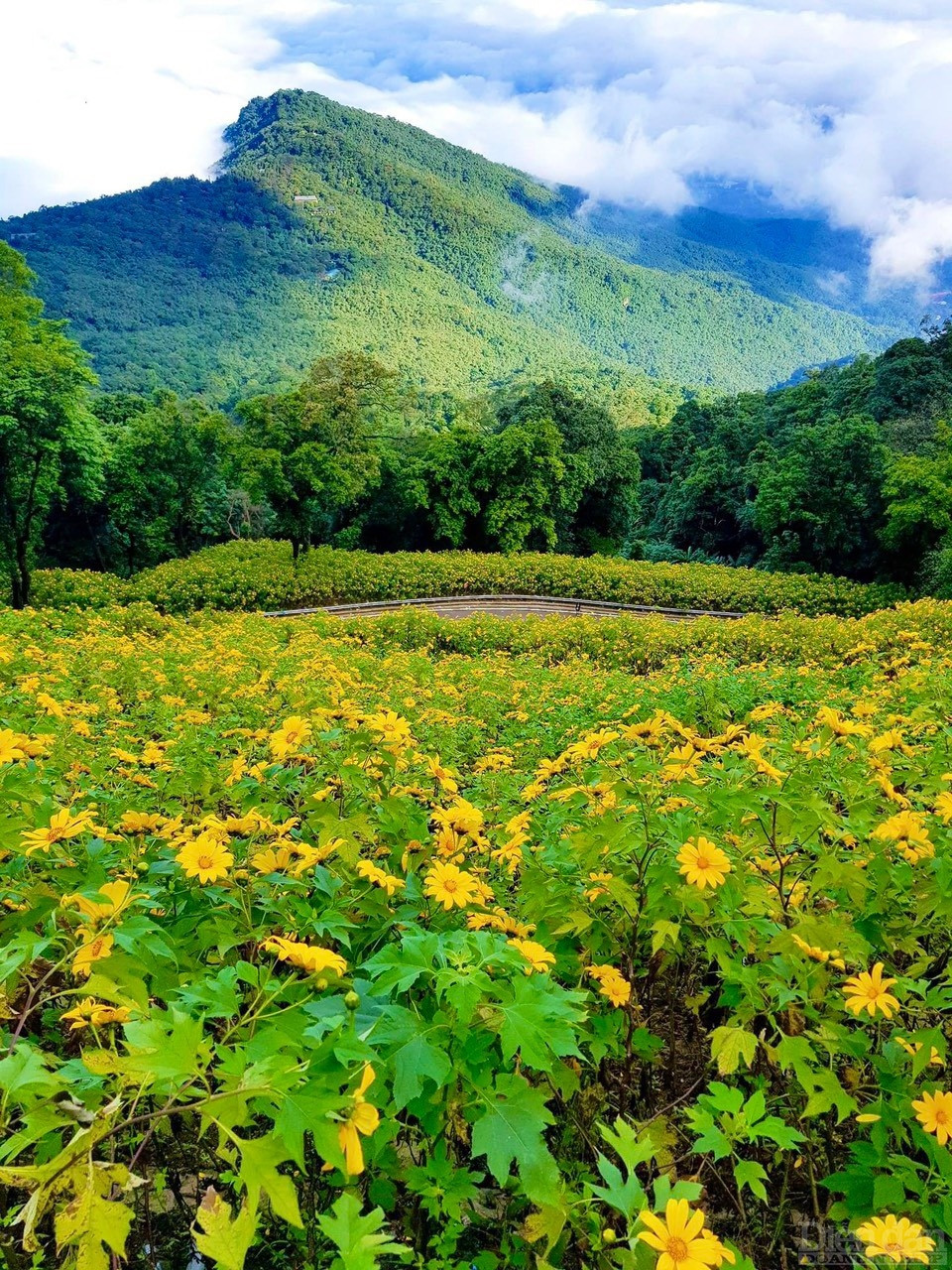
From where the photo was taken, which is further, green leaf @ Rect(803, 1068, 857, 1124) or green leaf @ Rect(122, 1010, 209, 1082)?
green leaf @ Rect(803, 1068, 857, 1124)

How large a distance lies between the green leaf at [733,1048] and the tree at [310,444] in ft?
64.9

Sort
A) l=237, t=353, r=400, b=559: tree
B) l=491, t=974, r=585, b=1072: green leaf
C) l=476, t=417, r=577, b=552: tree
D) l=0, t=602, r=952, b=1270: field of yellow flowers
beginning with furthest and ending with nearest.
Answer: l=476, t=417, r=577, b=552: tree
l=237, t=353, r=400, b=559: tree
l=491, t=974, r=585, b=1072: green leaf
l=0, t=602, r=952, b=1270: field of yellow flowers

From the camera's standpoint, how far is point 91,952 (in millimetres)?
1281

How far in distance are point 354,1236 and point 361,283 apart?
121 metres

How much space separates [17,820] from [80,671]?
581 centimetres

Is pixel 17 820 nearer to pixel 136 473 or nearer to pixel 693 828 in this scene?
pixel 693 828

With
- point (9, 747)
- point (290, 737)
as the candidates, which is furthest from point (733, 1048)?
point (9, 747)

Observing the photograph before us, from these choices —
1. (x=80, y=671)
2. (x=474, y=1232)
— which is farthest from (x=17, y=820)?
(x=80, y=671)

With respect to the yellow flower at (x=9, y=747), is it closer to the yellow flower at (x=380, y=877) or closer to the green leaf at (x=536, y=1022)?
the yellow flower at (x=380, y=877)

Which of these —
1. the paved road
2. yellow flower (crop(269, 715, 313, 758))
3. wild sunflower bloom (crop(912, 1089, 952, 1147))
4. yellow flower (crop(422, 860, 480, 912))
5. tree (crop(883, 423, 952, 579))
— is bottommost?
the paved road

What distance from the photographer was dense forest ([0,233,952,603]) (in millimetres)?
15891

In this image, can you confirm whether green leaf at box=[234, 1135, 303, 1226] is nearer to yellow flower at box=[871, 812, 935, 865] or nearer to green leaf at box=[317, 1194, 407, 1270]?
green leaf at box=[317, 1194, 407, 1270]

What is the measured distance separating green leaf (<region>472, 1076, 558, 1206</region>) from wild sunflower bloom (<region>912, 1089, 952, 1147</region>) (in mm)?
660

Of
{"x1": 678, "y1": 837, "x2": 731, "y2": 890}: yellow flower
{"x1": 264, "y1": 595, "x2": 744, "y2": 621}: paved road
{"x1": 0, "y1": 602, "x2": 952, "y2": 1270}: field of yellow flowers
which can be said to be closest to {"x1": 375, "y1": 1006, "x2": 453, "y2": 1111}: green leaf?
{"x1": 0, "y1": 602, "x2": 952, "y2": 1270}: field of yellow flowers
